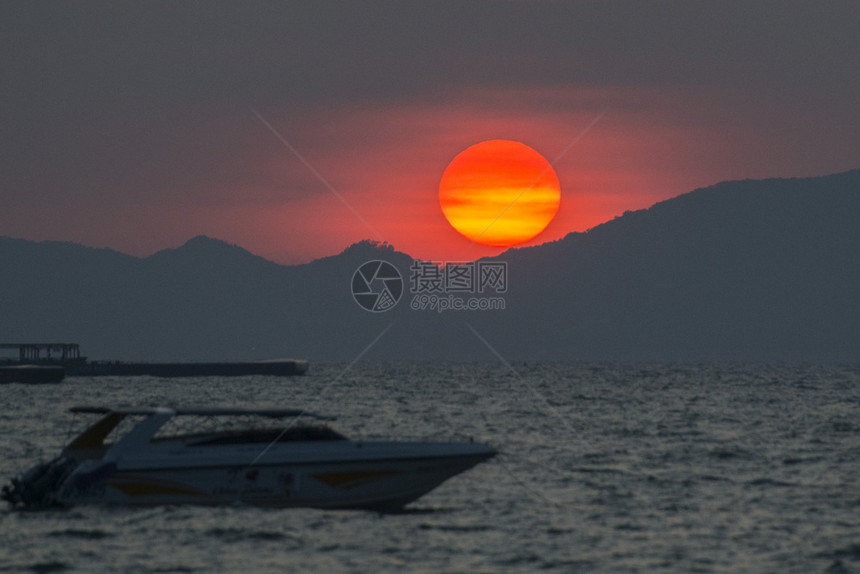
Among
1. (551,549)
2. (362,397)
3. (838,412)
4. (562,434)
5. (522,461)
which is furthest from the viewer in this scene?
(362,397)

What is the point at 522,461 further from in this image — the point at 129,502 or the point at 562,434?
the point at 129,502

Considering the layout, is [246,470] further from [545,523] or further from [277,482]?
[545,523]

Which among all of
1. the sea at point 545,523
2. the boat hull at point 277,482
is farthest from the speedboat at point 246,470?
the sea at point 545,523

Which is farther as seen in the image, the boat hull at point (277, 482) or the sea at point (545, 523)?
the boat hull at point (277, 482)

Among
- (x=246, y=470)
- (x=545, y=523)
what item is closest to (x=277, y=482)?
(x=246, y=470)

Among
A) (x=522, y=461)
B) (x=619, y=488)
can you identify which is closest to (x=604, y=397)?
(x=522, y=461)

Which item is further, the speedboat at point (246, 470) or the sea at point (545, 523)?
the speedboat at point (246, 470)

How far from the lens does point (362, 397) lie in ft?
363

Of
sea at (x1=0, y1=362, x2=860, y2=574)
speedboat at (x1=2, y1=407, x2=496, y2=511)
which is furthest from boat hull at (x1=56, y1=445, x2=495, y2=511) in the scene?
sea at (x1=0, y1=362, x2=860, y2=574)

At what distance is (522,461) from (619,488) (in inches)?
361

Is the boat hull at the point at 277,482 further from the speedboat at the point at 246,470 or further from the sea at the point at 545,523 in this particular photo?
the sea at the point at 545,523

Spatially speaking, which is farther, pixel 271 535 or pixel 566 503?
pixel 566 503

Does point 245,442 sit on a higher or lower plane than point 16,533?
higher

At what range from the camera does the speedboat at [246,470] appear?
29562 millimetres
